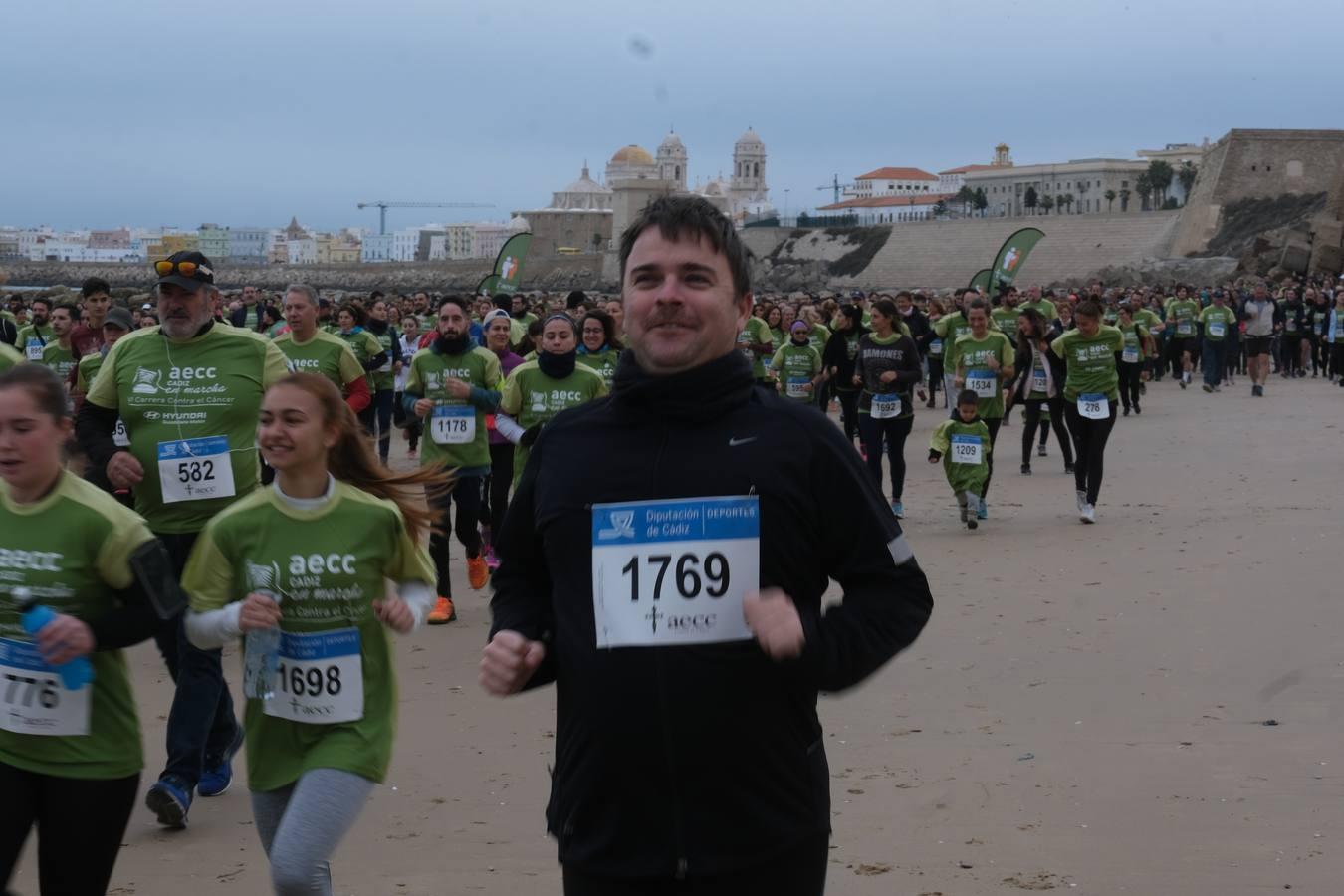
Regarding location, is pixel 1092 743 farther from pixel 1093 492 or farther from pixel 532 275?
pixel 532 275

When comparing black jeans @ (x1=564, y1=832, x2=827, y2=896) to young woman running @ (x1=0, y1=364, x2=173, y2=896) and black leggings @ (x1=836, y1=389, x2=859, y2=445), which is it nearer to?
young woman running @ (x1=0, y1=364, x2=173, y2=896)

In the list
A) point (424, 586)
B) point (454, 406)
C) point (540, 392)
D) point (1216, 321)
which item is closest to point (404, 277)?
point (1216, 321)

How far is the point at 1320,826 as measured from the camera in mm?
5621

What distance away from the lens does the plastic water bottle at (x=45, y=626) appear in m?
3.89

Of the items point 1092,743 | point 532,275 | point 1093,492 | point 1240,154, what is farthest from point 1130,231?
point 1092,743

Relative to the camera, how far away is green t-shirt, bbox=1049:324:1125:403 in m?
12.8

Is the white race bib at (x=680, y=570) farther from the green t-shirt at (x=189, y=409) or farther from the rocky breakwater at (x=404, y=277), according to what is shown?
the rocky breakwater at (x=404, y=277)

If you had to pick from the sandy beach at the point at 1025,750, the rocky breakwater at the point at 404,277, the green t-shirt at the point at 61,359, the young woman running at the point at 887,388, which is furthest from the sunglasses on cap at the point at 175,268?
the rocky breakwater at the point at 404,277

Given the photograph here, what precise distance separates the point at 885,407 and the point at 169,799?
334 inches

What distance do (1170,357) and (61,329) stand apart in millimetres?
24124

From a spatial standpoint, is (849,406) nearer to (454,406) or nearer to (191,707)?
(454,406)

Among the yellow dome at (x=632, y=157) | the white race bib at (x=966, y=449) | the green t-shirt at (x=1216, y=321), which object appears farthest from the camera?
the yellow dome at (x=632, y=157)

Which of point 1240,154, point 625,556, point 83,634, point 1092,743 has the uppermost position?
point 1240,154

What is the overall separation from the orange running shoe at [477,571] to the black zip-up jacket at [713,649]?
7543mm
